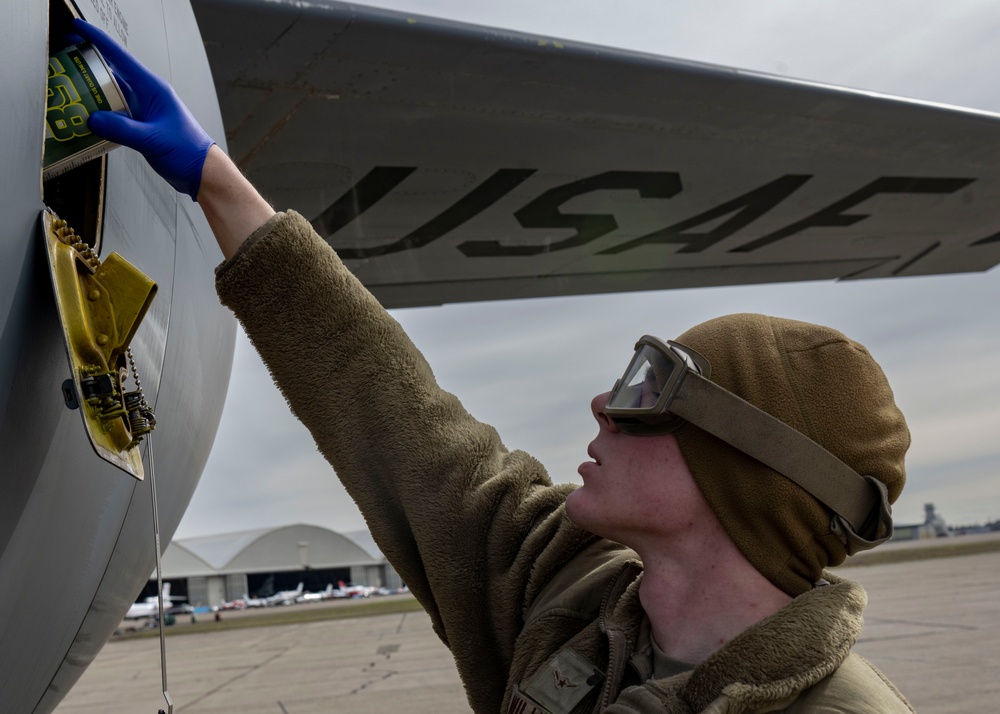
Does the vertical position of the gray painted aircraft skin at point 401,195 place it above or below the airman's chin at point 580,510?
above

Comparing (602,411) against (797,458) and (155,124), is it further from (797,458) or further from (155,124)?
(155,124)

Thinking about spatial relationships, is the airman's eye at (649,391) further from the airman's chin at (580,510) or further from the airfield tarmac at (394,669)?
the airfield tarmac at (394,669)

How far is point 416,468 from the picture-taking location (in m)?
1.80

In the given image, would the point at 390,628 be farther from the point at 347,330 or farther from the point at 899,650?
the point at 347,330

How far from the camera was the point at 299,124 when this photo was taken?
2.73 m

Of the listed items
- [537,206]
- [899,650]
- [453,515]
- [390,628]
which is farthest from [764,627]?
[390,628]

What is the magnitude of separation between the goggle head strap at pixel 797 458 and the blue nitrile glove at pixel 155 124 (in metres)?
0.88

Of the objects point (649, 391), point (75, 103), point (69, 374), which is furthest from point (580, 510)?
point (75, 103)

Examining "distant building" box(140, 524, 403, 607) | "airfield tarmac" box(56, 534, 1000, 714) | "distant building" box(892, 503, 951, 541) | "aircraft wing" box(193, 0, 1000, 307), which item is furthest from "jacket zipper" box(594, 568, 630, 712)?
"distant building" box(892, 503, 951, 541)

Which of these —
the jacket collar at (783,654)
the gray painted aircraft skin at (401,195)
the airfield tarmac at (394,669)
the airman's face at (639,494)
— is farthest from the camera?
the airfield tarmac at (394,669)

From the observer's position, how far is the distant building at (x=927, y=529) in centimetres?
8206

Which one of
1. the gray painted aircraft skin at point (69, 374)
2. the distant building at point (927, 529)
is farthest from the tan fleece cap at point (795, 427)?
the distant building at point (927, 529)

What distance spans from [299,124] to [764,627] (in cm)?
202

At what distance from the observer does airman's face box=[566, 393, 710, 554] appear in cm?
158
